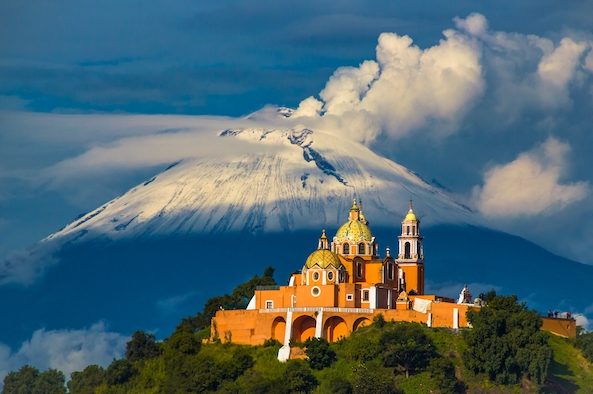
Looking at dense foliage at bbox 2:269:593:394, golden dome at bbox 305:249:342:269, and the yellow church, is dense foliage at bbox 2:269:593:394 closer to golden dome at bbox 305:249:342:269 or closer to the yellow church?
the yellow church

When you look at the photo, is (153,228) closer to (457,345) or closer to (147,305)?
(147,305)

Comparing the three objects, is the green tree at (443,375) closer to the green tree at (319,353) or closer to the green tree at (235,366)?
the green tree at (319,353)

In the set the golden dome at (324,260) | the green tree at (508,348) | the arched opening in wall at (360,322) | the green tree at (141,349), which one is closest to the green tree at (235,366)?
the arched opening in wall at (360,322)

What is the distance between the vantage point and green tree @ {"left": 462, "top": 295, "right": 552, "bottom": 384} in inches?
3226

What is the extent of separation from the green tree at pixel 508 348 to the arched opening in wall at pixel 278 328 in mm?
11460

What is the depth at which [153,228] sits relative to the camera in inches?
7702

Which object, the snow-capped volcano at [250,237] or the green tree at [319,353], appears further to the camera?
the snow-capped volcano at [250,237]

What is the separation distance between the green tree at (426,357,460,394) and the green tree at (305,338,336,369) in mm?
5816

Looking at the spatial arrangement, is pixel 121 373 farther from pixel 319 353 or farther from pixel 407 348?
pixel 407 348

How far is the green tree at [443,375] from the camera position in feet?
268

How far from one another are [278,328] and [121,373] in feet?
35.5

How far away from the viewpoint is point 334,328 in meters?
87.9

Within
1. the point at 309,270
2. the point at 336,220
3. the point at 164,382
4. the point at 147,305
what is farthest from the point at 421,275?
the point at 147,305

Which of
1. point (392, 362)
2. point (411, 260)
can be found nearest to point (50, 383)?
point (411, 260)
